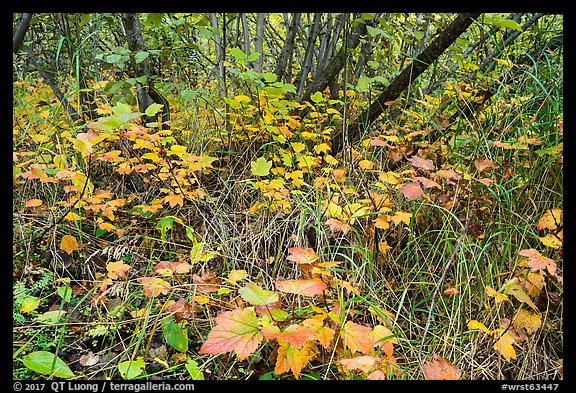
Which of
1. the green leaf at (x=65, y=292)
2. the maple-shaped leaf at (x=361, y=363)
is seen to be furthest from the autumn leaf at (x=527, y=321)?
the green leaf at (x=65, y=292)

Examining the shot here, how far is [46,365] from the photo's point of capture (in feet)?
3.59

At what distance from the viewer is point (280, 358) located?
978 mm

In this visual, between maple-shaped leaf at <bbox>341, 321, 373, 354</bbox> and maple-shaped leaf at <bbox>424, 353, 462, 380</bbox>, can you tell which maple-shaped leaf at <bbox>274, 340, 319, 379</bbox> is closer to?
maple-shaped leaf at <bbox>341, 321, 373, 354</bbox>

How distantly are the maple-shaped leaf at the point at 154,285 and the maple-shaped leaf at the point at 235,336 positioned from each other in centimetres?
34

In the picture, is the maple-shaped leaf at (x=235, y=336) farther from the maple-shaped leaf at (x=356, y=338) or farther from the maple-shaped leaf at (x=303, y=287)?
the maple-shaped leaf at (x=356, y=338)

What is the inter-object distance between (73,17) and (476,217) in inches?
91.0

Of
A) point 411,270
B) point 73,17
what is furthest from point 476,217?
point 73,17

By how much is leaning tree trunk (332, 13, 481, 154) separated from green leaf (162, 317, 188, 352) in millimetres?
1158

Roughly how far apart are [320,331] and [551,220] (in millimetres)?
863

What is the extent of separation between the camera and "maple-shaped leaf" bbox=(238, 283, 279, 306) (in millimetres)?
974

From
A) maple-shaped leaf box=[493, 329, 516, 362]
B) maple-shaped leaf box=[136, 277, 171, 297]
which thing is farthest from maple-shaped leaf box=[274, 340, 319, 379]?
maple-shaped leaf box=[493, 329, 516, 362]

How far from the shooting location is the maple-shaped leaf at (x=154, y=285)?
123 centimetres
